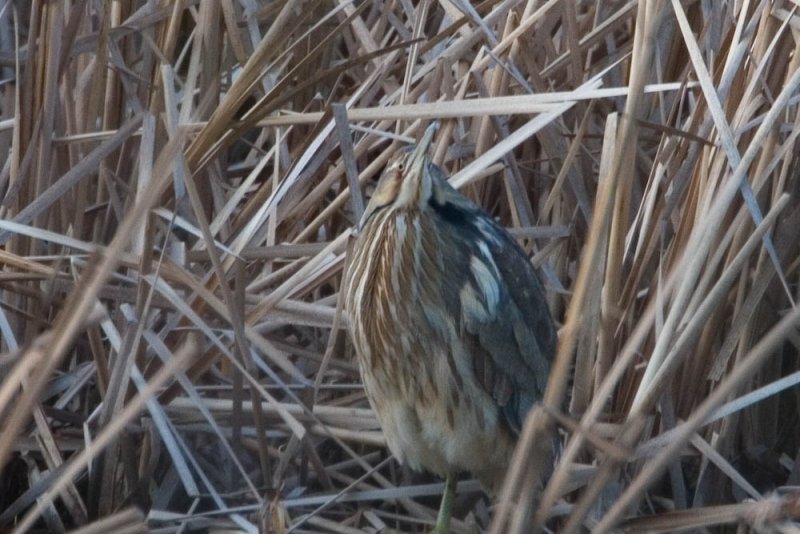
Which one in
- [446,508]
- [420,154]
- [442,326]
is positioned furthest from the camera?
[446,508]

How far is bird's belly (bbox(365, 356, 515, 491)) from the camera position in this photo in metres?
2.49

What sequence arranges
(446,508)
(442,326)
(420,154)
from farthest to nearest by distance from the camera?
(446,508)
(442,326)
(420,154)

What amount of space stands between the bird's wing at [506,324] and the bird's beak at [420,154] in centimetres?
23

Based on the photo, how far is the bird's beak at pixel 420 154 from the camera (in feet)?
7.50

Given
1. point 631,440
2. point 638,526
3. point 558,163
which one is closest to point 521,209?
point 558,163

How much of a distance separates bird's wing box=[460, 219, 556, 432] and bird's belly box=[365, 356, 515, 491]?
0.12ft

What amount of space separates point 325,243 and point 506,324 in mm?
389

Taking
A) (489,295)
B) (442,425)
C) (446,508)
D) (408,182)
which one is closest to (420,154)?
(408,182)

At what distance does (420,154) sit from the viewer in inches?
90.7

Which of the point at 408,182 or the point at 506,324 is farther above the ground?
the point at 408,182

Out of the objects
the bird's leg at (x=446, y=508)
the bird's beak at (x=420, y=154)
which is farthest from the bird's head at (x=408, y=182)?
the bird's leg at (x=446, y=508)

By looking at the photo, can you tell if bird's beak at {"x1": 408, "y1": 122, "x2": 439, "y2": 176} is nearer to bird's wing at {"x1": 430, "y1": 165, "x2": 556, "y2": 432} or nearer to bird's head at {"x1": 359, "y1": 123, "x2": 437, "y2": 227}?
bird's head at {"x1": 359, "y1": 123, "x2": 437, "y2": 227}

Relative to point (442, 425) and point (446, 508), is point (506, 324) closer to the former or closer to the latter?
point (442, 425)

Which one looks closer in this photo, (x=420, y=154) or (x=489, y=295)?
(x=420, y=154)
